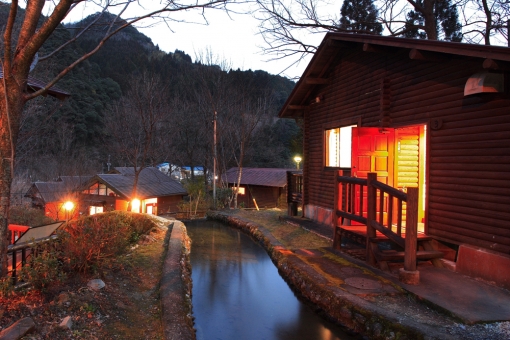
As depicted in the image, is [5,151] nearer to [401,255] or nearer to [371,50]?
[401,255]

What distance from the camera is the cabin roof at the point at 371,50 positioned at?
5.17 metres

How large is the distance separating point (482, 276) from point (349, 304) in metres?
2.19

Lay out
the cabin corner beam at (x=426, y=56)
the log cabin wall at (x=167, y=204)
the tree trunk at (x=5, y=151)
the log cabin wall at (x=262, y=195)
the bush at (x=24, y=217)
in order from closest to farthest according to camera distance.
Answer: the tree trunk at (x=5, y=151) < the cabin corner beam at (x=426, y=56) < the bush at (x=24, y=217) < the log cabin wall at (x=262, y=195) < the log cabin wall at (x=167, y=204)

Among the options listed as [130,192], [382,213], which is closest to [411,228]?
[382,213]

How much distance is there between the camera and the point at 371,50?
8125 millimetres

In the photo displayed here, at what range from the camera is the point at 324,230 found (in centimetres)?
1005

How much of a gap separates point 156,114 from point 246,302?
11.0 m

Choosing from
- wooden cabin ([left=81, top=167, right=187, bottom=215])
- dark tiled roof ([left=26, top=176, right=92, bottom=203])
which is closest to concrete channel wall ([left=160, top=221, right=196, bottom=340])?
dark tiled roof ([left=26, top=176, right=92, bottom=203])

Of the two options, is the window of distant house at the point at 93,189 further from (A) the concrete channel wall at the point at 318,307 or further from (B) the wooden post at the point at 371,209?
(B) the wooden post at the point at 371,209

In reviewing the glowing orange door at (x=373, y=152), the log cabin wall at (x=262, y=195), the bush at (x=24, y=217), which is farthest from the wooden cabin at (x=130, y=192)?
the glowing orange door at (x=373, y=152)

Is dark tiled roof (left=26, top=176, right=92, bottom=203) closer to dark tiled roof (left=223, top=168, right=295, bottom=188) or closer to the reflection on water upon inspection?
dark tiled roof (left=223, top=168, right=295, bottom=188)

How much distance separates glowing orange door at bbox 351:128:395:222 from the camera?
805cm

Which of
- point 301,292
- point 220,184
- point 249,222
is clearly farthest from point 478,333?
point 220,184

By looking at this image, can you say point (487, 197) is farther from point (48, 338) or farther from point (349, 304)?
point (48, 338)
